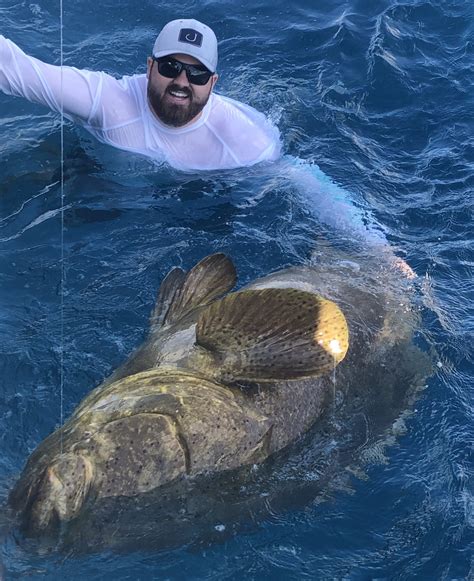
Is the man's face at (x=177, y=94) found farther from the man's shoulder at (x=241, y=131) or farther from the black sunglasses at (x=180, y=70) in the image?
the man's shoulder at (x=241, y=131)

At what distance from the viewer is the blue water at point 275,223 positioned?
14.7 feet

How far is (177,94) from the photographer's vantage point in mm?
6586

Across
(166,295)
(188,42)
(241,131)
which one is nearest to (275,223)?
(241,131)

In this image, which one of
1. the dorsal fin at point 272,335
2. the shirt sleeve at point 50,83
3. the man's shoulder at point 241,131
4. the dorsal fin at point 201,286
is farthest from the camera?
the man's shoulder at point 241,131

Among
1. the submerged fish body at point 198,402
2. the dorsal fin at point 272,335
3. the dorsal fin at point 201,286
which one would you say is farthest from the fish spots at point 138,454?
the dorsal fin at point 201,286

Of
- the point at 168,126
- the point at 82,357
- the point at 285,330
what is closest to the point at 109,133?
the point at 168,126

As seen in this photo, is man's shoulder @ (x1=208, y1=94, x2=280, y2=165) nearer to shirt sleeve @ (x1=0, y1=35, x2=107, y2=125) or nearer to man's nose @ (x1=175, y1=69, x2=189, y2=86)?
man's nose @ (x1=175, y1=69, x2=189, y2=86)

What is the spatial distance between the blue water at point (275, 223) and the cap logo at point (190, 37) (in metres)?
1.07

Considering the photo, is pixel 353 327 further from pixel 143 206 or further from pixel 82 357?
pixel 143 206

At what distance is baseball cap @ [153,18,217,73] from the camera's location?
6.38m

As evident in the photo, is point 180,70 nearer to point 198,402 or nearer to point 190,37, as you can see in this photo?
point 190,37

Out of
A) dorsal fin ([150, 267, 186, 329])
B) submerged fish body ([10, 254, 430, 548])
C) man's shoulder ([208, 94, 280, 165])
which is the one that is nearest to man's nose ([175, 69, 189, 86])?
man's shoulder ([208, 94, 280, 165])

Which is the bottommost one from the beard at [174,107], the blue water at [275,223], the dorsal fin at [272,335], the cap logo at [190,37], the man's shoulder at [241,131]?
the blue water at [275,223]

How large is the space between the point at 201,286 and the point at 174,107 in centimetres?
212
